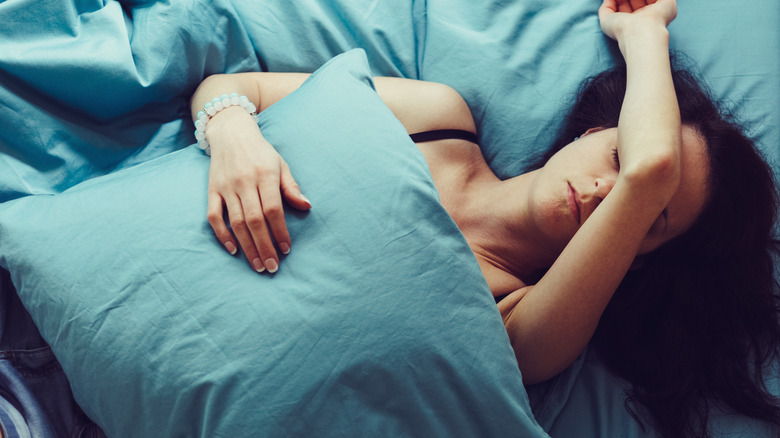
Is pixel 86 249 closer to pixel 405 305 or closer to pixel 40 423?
pixel 40 423

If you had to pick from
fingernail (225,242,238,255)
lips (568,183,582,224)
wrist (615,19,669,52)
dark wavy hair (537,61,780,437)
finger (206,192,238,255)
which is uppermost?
wrist (615,19,669,52)

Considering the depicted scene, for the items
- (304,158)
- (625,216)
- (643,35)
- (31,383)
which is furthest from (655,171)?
(31,383)

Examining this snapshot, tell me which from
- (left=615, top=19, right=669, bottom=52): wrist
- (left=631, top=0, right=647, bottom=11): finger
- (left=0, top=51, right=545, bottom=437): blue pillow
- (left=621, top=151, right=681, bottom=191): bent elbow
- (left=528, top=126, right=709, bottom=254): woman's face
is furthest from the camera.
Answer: (left=631, top=0, right=647, bottom=11): finger

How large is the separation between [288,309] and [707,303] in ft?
2.57

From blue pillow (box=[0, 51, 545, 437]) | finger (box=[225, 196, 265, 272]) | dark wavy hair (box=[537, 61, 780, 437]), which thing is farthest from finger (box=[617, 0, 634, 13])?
finger (box=[225, 196, 265, 272])

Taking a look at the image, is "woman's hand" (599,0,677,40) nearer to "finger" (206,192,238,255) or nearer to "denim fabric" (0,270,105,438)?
"finger" (206,192,238,255)

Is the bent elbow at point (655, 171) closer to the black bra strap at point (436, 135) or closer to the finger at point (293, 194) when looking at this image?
the black bra strap at point (436, 135)

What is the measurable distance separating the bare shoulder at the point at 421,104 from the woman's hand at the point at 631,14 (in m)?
0.35

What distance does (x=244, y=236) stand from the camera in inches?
26.5

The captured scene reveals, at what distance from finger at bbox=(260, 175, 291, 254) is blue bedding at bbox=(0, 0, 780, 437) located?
0.07ft

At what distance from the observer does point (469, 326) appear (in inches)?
27.7

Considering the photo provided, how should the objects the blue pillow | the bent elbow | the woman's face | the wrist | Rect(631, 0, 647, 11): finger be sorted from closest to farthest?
Answer: the blue pillow < the bent elbow < the woman's face < the wrist < Rect(631, 0, 647, 11): finger

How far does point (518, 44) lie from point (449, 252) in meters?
0.61

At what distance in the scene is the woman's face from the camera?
0.85 m
